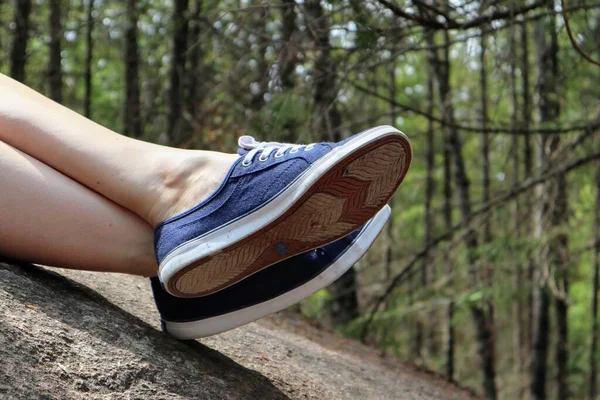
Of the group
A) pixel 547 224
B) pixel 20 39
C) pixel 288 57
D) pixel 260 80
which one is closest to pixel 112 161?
pixel 288 57

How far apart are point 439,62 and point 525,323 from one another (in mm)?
4732

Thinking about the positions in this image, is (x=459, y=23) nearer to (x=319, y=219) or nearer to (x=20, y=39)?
(x=319, y=219)

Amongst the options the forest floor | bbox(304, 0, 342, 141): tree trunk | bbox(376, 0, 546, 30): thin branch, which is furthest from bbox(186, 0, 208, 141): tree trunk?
the forest floor

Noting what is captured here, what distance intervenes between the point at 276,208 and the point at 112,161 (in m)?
0.41

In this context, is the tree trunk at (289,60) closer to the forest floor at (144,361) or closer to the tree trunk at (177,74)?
the forest floor at (144,361)

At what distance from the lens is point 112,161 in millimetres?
1544

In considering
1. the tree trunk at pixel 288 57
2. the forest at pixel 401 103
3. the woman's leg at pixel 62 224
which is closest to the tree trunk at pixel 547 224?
the forest at pixel 401 103

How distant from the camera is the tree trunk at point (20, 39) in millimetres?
4219

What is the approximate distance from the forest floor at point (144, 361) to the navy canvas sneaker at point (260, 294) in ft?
0.33

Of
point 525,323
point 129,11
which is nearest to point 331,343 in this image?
point 129,11

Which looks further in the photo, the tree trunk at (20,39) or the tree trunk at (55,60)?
the tree trunk at (55,60)

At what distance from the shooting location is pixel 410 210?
27.5 feet

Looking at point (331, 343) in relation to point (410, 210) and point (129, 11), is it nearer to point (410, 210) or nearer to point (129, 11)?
point (129, 11)

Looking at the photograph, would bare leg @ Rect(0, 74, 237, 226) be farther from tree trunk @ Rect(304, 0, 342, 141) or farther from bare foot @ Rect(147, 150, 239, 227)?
tree trunk @ Rect(304, 0, 342, 141)
